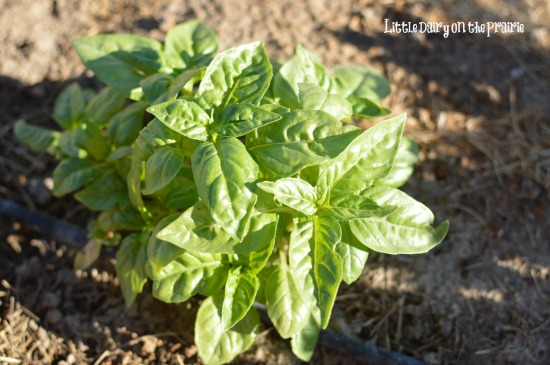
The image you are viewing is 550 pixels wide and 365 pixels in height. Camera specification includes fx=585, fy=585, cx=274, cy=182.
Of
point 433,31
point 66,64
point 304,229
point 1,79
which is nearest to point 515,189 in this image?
point 433,31

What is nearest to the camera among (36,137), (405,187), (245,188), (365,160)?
(245,188)

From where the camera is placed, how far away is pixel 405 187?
3.33m

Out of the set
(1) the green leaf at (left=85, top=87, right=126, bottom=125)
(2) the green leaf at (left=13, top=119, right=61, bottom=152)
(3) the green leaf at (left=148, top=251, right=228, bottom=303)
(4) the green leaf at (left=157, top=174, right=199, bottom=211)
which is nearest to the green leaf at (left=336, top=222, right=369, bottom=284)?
(3) the green leaf at (left=148, top=251, right=228, bottom=303)

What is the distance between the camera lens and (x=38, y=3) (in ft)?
12.6

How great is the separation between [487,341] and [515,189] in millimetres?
974

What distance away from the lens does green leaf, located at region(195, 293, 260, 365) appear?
7.81ft

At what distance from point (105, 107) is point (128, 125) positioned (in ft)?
0.77

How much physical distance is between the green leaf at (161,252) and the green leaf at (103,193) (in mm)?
496

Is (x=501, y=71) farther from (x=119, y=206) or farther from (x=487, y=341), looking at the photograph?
(x=119, y=206)

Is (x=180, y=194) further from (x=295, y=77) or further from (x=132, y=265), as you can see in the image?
(x=295, y=77)

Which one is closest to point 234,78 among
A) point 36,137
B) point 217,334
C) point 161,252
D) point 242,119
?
point 242,119

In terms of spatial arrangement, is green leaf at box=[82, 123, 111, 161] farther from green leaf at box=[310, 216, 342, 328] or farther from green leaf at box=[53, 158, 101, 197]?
green leaf at box=[310, 216, 342, 328]

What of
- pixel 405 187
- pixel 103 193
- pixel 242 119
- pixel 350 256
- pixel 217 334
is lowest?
pixel 405 187

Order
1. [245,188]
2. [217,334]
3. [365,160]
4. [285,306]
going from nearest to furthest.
→ [245,188] < [365,160] < [285,306] < [217,334]
